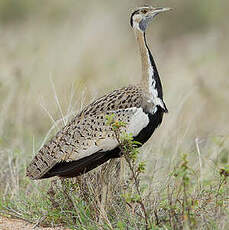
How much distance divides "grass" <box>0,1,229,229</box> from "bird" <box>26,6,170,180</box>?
265mm

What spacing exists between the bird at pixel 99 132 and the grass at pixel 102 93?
0.26 metres

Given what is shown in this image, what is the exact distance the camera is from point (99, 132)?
154 inches

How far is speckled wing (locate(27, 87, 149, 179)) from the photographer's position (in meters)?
3.86

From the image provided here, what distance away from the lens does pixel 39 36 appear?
10367 mm

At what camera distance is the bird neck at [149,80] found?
4.01 metres

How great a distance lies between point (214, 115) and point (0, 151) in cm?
376

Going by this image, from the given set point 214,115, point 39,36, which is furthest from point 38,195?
point 39,36

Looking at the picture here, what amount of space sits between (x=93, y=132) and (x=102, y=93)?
3479mm

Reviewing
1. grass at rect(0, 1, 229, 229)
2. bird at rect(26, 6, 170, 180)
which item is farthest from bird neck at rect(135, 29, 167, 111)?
grass at rect(0, 1, 229, 229)

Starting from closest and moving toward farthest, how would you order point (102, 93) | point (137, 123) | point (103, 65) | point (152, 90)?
point (137, 123) < point (152, 90) < point (102, 93) < point (103, 65)

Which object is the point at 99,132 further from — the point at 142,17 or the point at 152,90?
the point at 142,17

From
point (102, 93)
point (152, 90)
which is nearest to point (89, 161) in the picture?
point (152, 90)

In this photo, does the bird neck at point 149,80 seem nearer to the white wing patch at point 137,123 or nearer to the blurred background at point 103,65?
the white wing patch at point 137,123

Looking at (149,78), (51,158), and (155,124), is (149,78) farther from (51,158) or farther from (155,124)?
(51,158)
